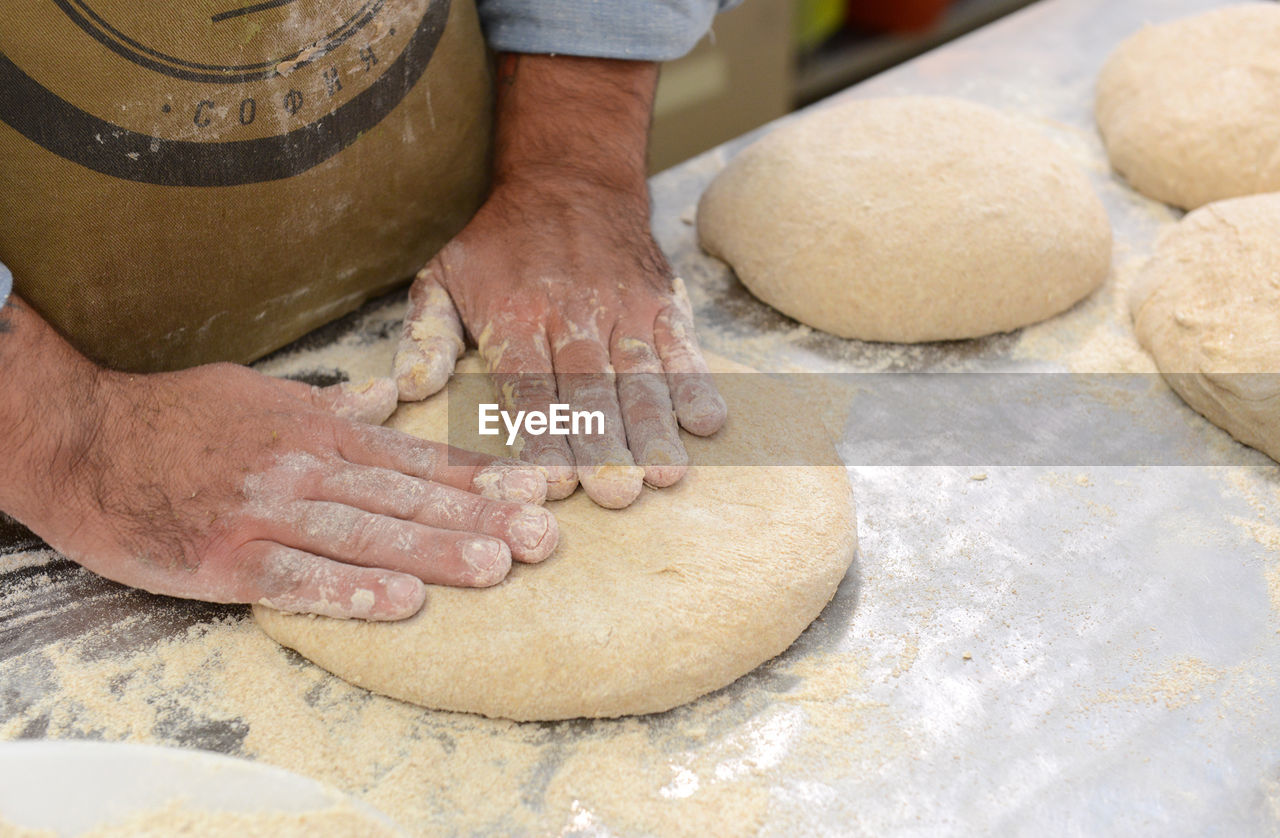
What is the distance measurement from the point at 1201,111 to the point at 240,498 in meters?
2.16

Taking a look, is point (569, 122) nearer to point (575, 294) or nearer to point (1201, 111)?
point (575, 294)

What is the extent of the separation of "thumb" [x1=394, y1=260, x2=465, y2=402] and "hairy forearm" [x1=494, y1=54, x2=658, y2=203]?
1.06 ft

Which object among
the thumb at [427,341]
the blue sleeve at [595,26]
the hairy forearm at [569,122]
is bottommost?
the thumb at [427,341]

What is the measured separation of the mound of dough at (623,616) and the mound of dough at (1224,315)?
2.42 feet

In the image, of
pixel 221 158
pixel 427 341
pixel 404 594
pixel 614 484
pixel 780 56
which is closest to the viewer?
pixel 404 594

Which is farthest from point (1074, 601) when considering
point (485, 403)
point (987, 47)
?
point (987, 47)

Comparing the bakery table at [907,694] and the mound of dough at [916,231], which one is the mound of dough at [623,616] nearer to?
the bakery table at [907,694]

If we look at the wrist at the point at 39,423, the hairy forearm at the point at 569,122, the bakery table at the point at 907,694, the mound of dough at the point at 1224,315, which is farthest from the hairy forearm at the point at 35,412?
the mound of dough at the point at 1224,315

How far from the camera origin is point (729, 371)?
5.49 feet

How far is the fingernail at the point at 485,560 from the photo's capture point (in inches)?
49.3

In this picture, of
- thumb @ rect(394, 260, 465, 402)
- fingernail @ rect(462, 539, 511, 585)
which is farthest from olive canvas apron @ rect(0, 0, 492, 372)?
fingernail @ rect(462, 539, 511, 585)

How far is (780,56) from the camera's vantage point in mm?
3816

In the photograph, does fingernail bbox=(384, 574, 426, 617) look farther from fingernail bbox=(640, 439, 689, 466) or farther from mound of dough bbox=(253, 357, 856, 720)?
fingernail bbox=(640, 439, 689, 466)

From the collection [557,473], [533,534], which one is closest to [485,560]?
[533,534]
